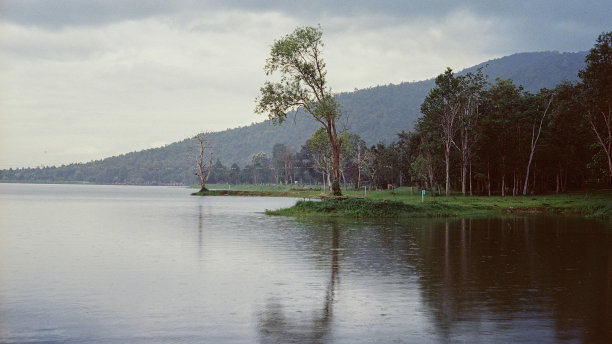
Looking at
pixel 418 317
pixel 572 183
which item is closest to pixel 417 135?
pixel 572 183

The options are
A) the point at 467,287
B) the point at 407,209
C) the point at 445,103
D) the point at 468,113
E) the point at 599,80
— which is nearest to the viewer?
the point at 467,287

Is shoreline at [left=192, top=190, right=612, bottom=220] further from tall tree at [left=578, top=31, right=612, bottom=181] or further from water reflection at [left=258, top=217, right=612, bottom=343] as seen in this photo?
water reflection at [left=258, top=217, right=612, bottom=343]

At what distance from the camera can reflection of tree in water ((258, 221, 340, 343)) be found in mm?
9336

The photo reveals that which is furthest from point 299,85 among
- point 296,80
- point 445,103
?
point 445,103

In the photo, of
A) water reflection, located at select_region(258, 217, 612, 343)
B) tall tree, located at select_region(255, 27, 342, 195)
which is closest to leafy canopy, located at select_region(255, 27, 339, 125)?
tall tree, located at select_region(255, 27, 342, 195)

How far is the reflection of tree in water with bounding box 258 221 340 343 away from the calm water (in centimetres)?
2

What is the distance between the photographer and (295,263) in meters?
18.3

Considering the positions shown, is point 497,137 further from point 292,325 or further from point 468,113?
point 292,325

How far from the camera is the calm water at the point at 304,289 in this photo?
9.81m

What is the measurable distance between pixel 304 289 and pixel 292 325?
3.57 metres

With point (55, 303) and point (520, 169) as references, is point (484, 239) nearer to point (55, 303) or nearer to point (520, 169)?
point (55, 303)

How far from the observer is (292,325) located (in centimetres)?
1025

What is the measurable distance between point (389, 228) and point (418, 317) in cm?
2141

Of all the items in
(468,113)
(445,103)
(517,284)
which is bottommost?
(517,284)
